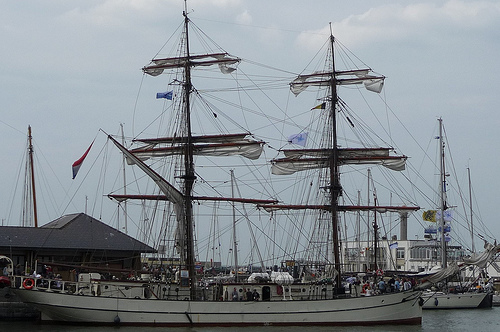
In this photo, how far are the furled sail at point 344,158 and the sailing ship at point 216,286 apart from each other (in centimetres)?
8

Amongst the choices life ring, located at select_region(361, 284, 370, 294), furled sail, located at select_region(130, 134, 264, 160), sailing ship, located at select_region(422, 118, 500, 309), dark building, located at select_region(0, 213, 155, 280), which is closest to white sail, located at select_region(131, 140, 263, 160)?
furled sail, located at select_region(130, 134, 264, 160)

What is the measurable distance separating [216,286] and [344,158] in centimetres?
1595

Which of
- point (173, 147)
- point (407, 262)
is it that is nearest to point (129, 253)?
point (173, 147)

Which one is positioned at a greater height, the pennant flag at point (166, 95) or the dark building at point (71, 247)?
the pennant flag at point (166, 95)

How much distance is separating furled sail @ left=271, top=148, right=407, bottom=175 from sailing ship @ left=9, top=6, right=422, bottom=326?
0.08 metres

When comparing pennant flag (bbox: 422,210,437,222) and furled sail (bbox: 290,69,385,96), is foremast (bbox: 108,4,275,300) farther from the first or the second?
pennant flag (bbox: 422,210,437,222)

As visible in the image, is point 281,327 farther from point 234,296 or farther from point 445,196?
point 445,196

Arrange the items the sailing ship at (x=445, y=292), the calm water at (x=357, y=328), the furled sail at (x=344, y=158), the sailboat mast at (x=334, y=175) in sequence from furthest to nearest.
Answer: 1. the sailing ship at (x=445, y=292)
2. the furled sail at (x=344, y=158)
3. the sailboat mast at (x=334, y=175)
4. the calm water at (x=357, y=328)

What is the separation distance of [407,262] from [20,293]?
80784 mm

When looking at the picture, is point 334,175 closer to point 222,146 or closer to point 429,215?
point 222,146

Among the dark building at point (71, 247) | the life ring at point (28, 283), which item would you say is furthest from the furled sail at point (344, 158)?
the life ring at point (28, 283)

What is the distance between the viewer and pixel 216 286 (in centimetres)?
5528

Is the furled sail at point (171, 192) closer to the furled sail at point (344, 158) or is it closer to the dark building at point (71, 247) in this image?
the dark building at point (71, 247)

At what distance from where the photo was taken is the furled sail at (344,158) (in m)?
63.6
